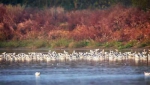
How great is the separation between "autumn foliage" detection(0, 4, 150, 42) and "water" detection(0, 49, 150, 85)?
8.94 meters

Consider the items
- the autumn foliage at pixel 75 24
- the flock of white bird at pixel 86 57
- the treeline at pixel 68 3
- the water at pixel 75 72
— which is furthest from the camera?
the treeline at pixel 68 3

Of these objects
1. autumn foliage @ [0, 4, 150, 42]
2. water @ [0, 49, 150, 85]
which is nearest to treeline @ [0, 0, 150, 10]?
autumn foliage @ [0, 4, 150, 42]

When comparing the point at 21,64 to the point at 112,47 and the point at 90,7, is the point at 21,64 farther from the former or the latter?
the point at 90,7

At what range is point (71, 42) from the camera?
40.1 metres

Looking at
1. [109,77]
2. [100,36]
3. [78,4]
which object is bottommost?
[109,77]

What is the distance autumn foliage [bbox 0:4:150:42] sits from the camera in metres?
39.7

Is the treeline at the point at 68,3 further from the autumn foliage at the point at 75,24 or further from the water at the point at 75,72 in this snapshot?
the water at the point at 75,72

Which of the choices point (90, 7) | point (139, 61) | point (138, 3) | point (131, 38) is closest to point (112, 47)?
point (131, 38)

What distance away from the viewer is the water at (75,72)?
23.4 m

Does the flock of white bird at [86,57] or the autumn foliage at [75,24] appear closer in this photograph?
the flock of white bird at [86,57]

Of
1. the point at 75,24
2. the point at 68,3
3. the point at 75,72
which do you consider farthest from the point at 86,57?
the point at 68,3

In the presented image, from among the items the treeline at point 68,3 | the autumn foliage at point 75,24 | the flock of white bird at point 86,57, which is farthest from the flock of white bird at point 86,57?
the treeline at point 68,3

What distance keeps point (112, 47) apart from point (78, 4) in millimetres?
14380

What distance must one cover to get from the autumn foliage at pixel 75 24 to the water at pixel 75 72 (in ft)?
29.3
